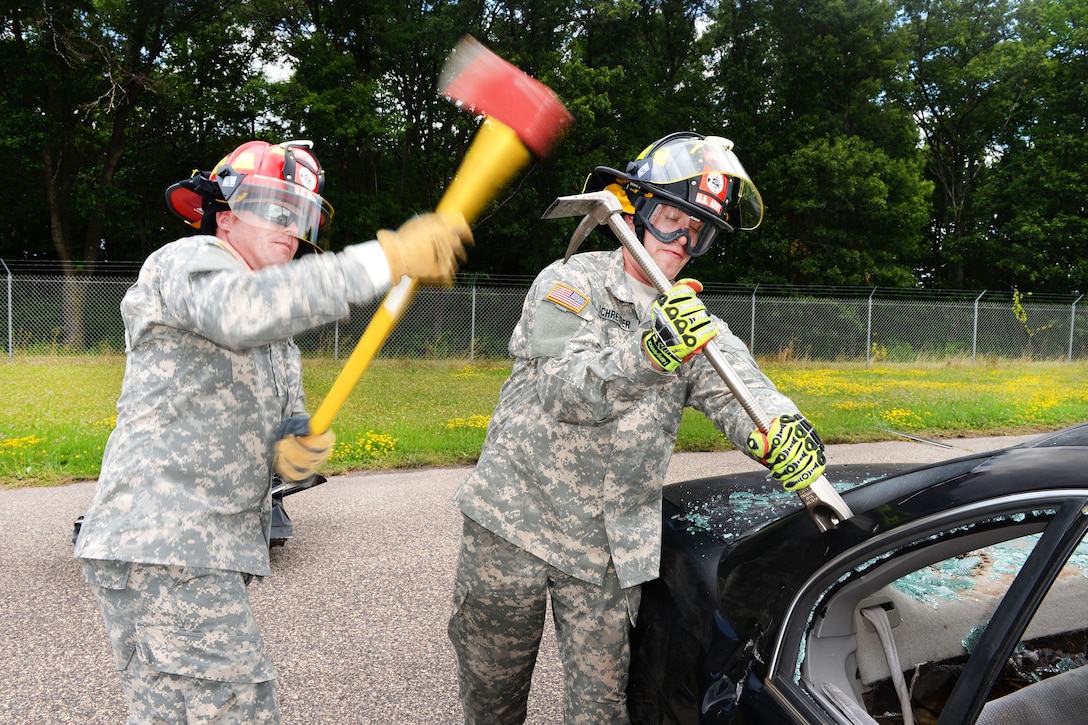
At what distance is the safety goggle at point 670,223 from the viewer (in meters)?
2.34

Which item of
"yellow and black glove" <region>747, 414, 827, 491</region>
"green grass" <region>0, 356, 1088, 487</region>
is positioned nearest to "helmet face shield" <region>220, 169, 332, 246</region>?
"yellow and black glove" <region>747, 414, 827, 491</region>

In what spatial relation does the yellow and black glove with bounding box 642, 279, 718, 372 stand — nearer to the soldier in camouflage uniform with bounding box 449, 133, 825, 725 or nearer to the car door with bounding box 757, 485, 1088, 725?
the soldier in camouflage uniform with bounding box 449, 133, 825, 725

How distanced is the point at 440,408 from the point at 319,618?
22.4 feet

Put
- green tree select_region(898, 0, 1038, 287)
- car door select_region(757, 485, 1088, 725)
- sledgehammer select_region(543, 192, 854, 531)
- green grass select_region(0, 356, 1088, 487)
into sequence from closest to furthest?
car door select_region(757, 485, 1088, 725) → sledgehammer select_region(543, 192, 854, 531) → green grass select_region(0, 356, 1088, 487) → green tree select_region(898, 0, 1038, 287)

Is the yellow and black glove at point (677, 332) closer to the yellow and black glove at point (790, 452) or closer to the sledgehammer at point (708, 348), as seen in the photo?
the sledgehammer at point (708, 348)

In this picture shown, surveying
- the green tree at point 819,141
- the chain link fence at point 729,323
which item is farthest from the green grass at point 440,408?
the green tree at point 819,141

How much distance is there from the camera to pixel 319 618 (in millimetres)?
3959

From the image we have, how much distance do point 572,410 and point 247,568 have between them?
888mm

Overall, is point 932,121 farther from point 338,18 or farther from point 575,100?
point 338,18

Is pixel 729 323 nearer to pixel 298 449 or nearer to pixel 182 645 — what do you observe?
pixel 298 449

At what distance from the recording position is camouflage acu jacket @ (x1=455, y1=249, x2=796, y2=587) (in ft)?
7.24

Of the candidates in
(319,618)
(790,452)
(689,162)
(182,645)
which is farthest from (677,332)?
(319,618)

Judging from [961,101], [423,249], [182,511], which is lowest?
[182,511]

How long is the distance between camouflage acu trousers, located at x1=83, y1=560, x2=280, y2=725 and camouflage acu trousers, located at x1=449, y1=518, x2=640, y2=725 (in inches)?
24.2
